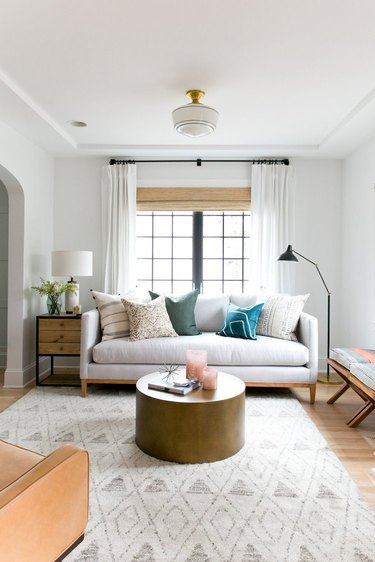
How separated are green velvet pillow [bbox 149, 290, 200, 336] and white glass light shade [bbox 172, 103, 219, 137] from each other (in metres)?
1.81

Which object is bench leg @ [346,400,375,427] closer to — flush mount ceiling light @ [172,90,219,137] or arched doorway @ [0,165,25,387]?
flush mount ceiling light @ [172,90,219,137]

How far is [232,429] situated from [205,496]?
1.81 feet

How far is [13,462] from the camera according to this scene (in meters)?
1.62

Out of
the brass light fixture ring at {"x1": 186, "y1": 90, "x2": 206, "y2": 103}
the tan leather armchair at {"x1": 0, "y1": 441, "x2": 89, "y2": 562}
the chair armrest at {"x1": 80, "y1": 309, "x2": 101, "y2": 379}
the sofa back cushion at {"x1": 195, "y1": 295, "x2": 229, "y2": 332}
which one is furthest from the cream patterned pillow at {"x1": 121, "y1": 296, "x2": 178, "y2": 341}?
the tan leather armchair at {"x1": 0, "y1": 441, "x2": 89, "y2": 562}

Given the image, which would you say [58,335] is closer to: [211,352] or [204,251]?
[211,352]

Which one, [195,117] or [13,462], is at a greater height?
[195,117]

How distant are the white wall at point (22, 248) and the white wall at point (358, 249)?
3.61 meters

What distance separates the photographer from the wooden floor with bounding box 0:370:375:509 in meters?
2.45

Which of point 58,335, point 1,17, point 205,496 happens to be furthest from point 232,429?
point 1,17

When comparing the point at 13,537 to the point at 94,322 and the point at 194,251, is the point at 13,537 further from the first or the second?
the point at 194,251

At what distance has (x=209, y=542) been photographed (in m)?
1.79

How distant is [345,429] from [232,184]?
3088 mm

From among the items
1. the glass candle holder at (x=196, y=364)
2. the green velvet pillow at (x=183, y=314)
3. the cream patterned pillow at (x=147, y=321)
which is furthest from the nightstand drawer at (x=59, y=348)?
the glass candle holder at (x=196, y=364)

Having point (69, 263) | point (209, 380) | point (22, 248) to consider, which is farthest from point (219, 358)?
point (22, 248)
